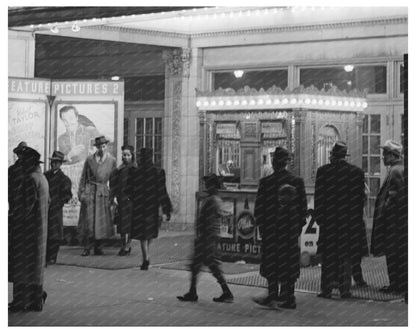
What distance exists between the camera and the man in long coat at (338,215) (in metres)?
10.8

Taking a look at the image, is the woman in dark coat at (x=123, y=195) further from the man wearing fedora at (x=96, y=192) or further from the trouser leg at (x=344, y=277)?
the trouser leg at (x=344, y=277)

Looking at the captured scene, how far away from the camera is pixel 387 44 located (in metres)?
17.1

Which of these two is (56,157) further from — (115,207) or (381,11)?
(381,11)

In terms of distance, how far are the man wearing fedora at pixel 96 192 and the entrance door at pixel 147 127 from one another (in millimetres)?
5215

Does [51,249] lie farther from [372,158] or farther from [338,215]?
[372,158]

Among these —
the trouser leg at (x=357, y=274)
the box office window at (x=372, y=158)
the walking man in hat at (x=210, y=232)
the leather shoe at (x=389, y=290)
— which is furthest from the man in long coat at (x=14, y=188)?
the box office window at (x=372, y=158)

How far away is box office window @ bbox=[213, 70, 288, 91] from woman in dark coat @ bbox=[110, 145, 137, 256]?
15.1 feet

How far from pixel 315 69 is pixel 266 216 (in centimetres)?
849

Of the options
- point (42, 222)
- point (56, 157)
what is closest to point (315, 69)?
point (56, 157)

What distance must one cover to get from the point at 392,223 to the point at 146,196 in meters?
3.62

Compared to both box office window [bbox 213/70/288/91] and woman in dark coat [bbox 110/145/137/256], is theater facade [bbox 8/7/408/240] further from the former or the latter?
woman in dark coat [bbox 110/145/137/256]

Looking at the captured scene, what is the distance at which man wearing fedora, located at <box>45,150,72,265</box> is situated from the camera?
13.6 meters

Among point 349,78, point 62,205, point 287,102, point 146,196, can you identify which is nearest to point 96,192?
point 62,205

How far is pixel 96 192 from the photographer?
595 inches
